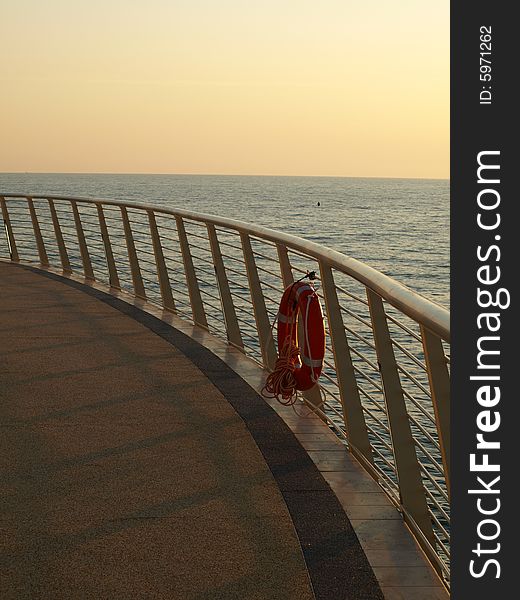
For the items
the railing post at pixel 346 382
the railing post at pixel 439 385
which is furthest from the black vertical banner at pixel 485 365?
the railing post at pixel 346 382

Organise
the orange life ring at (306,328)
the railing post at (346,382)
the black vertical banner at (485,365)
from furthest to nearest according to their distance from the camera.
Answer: the orange life ring at (306,328) < the railing post at (346,382) < the black vertical banner at (485,365)

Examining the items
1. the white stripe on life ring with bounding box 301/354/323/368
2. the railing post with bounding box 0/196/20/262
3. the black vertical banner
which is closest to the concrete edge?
the white stripe on life ring with bounding box 301/354/323/368

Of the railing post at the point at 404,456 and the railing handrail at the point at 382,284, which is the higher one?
the railing handrail at the point at 382,284

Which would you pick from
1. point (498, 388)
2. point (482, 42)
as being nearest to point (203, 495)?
point (498, 388)

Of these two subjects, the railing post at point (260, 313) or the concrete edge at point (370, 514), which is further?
the railing post at point (260, 313)

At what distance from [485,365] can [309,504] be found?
4.60 ft

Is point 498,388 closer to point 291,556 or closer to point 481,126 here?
point 481,126

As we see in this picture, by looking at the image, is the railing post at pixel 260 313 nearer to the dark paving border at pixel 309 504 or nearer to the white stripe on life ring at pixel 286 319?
the dark paving border at pixel 309 504

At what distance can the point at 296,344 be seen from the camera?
4.89 metres

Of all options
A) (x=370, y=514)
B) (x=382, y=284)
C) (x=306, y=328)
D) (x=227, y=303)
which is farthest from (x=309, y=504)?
(x=227, y=303)

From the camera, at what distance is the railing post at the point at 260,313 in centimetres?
540

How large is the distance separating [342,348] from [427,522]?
0.89m

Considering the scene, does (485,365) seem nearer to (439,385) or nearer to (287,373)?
(439,385)

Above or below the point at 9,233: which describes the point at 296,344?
above
